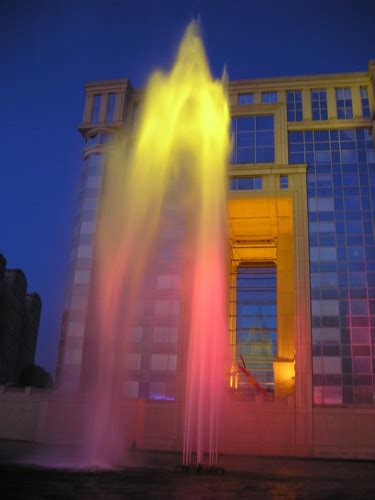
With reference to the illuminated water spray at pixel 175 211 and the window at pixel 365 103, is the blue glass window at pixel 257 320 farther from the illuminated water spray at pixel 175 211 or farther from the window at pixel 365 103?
the window at pixel 365 103

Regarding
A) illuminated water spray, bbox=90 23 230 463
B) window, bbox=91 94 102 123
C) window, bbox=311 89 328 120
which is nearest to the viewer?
illuminated water spray, bbox=90 23 230 463

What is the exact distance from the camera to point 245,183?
163ft

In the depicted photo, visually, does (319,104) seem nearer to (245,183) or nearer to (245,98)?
(245,98)

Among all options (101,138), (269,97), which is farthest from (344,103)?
(101,138)

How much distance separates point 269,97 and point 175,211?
16261 millimetres

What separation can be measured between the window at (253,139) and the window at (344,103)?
6.80m

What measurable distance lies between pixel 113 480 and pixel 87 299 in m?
30.9

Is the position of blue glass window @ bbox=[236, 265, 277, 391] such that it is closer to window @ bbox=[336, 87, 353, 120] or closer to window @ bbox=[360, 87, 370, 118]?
window @ bbox=[336, 87, 353, 120]

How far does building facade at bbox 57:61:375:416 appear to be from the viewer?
141 feet

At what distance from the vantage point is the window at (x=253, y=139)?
5053 centimetres

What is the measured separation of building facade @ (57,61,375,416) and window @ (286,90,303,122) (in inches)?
4.6

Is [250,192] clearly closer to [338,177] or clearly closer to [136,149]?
[338,177]

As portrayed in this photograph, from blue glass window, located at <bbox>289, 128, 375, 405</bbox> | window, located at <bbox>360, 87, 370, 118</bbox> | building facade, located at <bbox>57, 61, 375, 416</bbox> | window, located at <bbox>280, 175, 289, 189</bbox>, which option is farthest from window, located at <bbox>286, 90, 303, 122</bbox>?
window, located at <bbox>280, 175, 289, 189</bbox>

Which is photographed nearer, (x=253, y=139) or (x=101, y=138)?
(x=253, y=139)
